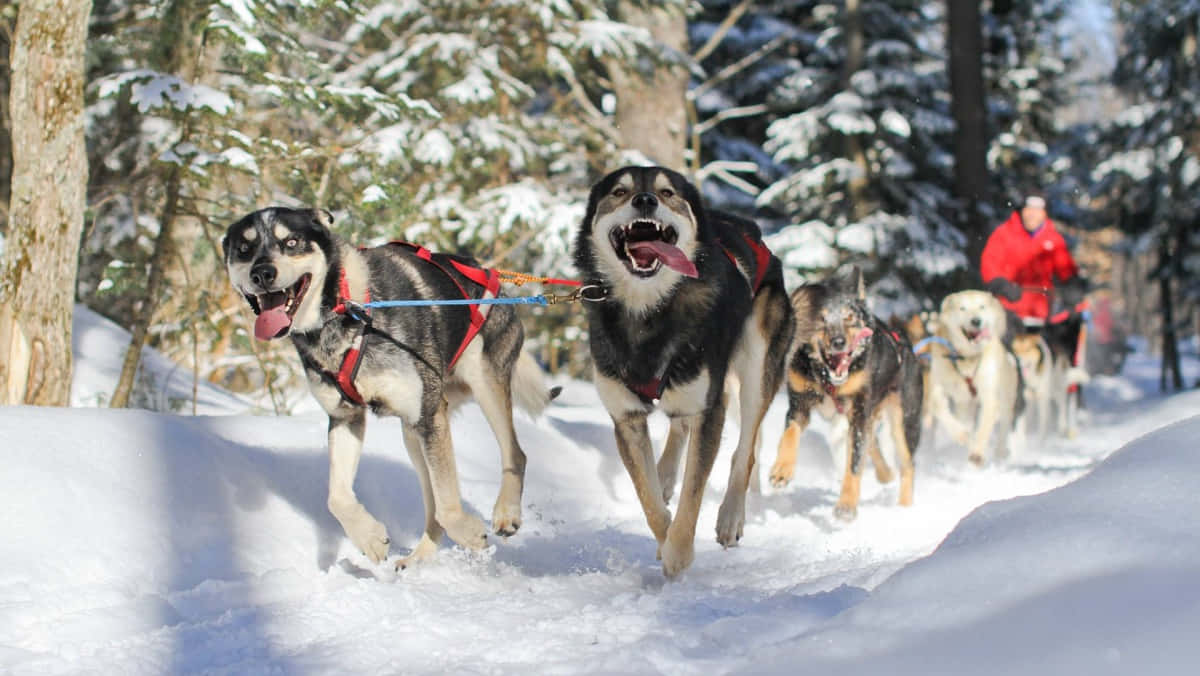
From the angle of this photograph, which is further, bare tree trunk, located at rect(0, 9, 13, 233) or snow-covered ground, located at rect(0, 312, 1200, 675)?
bare tree trunk, located at rect(0, 9, 13, 233)

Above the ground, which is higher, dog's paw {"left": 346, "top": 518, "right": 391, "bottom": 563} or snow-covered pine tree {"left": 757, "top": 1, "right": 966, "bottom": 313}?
snow-covered pine tree {"left": 757, "top": 1, "right": 966, "bottom": 313}

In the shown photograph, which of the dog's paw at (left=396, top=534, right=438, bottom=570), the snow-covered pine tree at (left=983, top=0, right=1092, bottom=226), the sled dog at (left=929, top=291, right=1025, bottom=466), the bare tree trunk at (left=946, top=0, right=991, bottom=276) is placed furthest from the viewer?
the snow-covered pine tree at (left=983, top=0, right=1092, bottom=226)

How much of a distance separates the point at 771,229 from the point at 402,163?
11.6m

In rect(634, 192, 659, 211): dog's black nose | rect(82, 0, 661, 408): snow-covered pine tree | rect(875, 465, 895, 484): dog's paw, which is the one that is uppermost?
rect(82, 0, 661, 408): snow-covered pine tree

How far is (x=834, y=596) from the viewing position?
9.88 feet

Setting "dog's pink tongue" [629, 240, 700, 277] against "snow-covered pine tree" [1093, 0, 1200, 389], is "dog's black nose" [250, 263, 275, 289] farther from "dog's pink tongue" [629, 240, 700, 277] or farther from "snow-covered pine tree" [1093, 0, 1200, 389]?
"snow-covered pine tree" [1093, 0, 1200, 389]

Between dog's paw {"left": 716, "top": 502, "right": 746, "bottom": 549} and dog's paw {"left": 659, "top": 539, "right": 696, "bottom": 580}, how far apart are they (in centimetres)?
32

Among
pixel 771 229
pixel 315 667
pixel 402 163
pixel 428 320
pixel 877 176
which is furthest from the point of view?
pixel 771 229

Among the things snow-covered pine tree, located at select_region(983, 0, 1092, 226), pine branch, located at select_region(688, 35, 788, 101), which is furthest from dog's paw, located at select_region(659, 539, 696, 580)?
snow-covered pine tree, located at select_region(983, 0, 1092, 226)

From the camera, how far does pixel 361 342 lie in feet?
13.1

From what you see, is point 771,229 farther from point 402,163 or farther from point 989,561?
point 989,561

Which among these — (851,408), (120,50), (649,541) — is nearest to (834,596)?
(649,541)

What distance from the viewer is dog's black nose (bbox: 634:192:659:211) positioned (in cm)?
375

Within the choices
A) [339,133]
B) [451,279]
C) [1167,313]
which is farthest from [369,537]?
[1167,313]
